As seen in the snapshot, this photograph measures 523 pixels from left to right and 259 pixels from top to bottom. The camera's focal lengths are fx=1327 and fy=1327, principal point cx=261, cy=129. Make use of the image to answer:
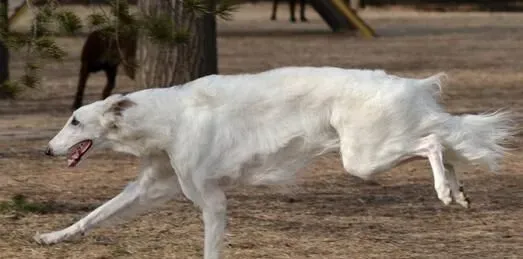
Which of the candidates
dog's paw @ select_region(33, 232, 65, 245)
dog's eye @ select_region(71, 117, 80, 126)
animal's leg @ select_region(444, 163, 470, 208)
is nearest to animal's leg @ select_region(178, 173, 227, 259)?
dog's eye @ select_region(71, 117, 80, 126)

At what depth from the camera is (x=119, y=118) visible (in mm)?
7199

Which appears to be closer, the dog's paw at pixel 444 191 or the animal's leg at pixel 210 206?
the dog's paw at pixel 444 191

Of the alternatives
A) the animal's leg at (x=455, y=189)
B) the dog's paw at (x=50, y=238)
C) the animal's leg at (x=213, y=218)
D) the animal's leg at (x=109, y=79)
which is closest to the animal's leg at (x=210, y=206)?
the animal's leg at (x=213, y=218)

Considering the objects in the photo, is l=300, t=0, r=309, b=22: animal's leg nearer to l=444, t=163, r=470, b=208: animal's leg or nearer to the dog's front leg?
the dog's front leg

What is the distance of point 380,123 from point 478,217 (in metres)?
2.37

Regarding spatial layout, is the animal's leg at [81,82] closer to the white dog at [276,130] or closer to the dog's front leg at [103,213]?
the dog's front leg at [103,213]

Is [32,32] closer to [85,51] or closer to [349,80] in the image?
[349,80]

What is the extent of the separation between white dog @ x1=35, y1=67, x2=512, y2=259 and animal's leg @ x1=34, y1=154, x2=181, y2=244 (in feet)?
0.56

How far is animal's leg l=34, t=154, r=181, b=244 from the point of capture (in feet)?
24.6

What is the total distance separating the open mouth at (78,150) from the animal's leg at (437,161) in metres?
1.80

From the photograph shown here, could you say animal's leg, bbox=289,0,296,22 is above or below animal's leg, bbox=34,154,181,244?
below

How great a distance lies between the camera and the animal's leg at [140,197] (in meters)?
Answer: 7.50

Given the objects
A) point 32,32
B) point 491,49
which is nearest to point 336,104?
point 32,32

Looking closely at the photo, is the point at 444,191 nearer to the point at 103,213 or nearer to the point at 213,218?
the point at 213,218
